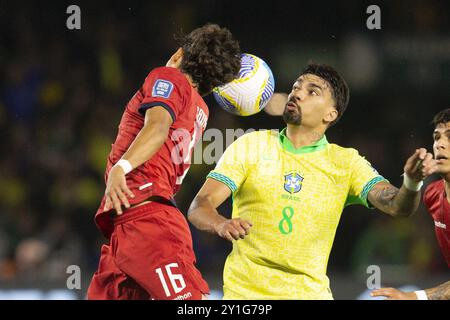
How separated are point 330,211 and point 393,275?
145 inches

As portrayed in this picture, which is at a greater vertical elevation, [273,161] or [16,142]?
[273,161]

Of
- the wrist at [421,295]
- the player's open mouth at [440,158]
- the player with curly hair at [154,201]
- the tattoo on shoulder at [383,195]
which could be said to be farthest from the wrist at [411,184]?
the player with curly hair at [154,201]

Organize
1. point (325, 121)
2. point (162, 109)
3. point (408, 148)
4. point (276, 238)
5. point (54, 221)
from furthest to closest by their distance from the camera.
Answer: point (408, 148) < point (54, 221) < point (325, 121) < point (276, 238) < point (162, 109)

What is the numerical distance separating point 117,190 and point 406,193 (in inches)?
60.9

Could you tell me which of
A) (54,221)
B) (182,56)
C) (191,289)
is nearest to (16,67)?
(54,221)

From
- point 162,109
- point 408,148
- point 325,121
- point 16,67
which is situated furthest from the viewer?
point 16,67

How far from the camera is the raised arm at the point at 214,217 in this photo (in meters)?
4.02

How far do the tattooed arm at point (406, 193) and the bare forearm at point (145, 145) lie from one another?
Answer: 129 cm

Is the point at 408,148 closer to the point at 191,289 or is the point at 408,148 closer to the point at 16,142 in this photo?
the point at 16,142

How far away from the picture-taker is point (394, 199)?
4.55 meters

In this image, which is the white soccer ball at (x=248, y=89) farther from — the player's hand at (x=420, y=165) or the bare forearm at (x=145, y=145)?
the player's hand at (x=420, y=165)

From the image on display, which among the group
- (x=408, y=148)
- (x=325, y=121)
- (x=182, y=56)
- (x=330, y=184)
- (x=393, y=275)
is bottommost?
(x=393, y=275)

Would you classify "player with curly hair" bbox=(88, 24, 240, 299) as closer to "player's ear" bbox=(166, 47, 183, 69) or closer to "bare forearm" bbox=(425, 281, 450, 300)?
"player's ear" bbox=(166, 47, 183, 69)

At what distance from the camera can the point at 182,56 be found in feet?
16.2
